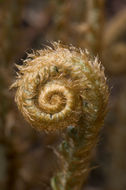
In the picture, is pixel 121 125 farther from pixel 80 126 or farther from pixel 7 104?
pixel 80 126

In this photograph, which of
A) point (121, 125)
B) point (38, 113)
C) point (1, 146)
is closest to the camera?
point (38, 113)

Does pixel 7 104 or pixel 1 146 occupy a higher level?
pixel 7 104

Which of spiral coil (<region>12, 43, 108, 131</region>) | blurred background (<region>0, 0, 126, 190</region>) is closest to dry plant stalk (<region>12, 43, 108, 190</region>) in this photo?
spiral coil (<region>12, 43, 108, 131</region>)

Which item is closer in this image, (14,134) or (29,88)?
(29,88)

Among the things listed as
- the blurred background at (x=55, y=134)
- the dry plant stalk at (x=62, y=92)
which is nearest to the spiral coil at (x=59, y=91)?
the dry plant stalk at (x=62, y=92)

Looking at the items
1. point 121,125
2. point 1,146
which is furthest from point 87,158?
point 121,125

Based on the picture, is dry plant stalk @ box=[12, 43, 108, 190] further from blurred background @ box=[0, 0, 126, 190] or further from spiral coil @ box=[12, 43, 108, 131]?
blurred background @ box=[0, 0, 126, 190]

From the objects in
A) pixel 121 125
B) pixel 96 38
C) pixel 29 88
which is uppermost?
pixel 96 38
